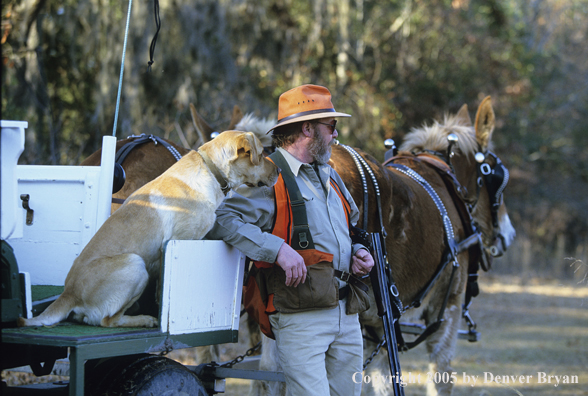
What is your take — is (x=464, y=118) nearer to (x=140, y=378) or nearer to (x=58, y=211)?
(x=58, y=211)

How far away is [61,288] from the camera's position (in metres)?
3.43

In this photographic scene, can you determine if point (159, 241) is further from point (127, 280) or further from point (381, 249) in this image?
point (381, 249)

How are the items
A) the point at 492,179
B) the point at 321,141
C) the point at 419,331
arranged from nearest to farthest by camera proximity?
1. the point at 321,141
2. the point at 419,331
3. the point at 492,179

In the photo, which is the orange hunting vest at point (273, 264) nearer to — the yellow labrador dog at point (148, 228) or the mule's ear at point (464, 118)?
the yellow labrador dog at point (148, 228)

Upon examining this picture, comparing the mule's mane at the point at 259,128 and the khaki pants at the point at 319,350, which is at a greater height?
the mule's mane at the point at 259,128

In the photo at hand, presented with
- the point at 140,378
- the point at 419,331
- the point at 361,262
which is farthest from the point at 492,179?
the point at 140,378

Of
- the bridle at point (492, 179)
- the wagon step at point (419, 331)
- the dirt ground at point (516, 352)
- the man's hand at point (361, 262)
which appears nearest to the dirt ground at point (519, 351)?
the dirt ground at point (516, 352)

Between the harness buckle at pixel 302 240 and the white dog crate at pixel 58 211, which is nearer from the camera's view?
the harness buckle at pixel 302 240

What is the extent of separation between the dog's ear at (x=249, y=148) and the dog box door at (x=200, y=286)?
0.49 metres

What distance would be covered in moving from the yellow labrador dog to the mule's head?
3109mm

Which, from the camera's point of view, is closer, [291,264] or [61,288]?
[291,264]

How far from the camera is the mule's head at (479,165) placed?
19.3 feet

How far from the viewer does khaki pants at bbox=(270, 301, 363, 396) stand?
2.97 meters

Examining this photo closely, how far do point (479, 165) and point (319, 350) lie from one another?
3.54 meters
